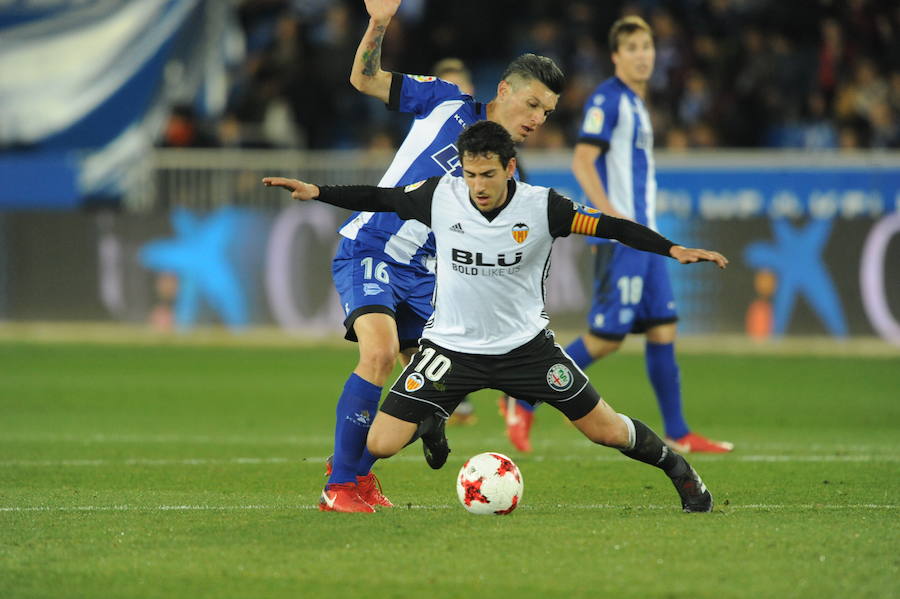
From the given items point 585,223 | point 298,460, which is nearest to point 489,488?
point 585,223

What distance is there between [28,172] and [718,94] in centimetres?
913

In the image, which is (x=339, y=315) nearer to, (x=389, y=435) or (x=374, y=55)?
(x=374, y=55)

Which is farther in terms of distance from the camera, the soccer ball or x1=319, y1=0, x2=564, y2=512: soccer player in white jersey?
x1=319, y1=0, x2=564, y2=512: soccer player in white jersey

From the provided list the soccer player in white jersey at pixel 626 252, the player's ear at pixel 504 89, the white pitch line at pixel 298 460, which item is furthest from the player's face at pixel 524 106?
the white pitch line at pixel 298 460

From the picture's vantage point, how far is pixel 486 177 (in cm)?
616

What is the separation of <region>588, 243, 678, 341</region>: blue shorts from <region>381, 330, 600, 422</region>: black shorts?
279 centimetres

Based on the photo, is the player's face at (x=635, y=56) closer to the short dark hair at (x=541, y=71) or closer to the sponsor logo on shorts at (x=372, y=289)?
the short dark hair at (x=541, y=71)

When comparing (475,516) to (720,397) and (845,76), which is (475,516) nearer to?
(720,397)

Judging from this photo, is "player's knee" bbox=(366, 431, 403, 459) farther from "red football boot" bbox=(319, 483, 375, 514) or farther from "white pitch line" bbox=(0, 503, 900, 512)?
"white pitch line" bbox=(0, 503, 900, 512)

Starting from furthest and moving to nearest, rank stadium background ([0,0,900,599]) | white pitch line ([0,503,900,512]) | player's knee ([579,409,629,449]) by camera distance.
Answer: white pitch line ([0,503,900,512]), player's knee ([579,409,629,449]), stadium background ([0,0,900,599])

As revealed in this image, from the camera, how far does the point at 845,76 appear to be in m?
18.4

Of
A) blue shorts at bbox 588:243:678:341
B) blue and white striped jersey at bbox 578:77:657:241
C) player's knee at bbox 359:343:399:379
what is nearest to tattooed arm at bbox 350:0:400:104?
player's knee at bbox 359:343:399:379

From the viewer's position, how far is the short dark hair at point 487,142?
241 inches

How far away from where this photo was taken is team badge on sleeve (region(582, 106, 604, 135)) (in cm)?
924
